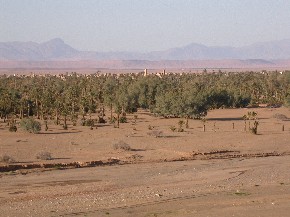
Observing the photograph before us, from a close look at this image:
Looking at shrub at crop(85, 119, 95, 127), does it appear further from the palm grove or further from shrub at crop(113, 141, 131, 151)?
shrub at crop(113, 141, 131, 151)

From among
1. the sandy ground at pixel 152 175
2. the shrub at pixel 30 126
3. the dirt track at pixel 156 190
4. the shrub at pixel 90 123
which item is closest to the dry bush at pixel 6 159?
the sandy ground at pixel 152 175

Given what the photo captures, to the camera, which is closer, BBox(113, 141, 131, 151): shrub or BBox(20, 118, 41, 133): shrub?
BBox(113, 141, 131, 151): shrub

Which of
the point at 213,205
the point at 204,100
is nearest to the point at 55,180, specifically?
the point at 213,205

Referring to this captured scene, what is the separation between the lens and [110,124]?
211ft

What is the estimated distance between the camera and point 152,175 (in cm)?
3359

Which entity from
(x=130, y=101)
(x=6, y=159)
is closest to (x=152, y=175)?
(x=6, y=159)

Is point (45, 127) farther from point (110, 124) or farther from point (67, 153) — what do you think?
point (67, 153)

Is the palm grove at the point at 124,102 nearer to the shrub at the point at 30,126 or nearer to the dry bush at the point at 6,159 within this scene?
the shrub at the point at 30,126

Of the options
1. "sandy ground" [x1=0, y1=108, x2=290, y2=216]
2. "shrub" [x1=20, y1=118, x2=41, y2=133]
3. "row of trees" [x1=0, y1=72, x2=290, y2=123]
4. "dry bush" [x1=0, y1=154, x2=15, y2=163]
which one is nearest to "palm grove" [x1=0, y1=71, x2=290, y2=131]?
"row of trees" [x1=0, y1=72, x2=290, y2=123]

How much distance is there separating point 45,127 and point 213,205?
1458 inches

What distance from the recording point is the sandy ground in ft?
79.4

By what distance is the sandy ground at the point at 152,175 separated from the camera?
2420 cm

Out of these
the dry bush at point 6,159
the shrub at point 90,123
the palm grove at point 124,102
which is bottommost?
the shrub at point 90,123

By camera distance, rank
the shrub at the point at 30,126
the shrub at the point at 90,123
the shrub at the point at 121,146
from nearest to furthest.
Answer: the shrub at the point at 121,146
the shrub at the point at 30,126
the shrub at the point at 90,123
